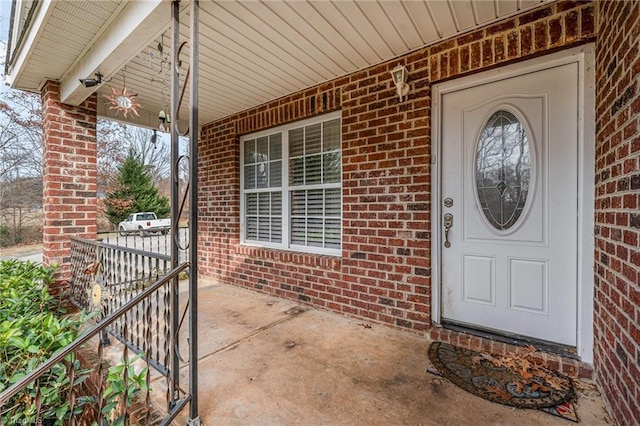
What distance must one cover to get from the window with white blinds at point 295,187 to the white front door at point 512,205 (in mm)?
1167

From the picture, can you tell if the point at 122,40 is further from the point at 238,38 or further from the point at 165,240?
the point at 165,240

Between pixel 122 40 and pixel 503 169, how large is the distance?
2922 millimetres

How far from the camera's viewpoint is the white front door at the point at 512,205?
1.94 m

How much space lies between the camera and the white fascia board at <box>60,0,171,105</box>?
69.8 inches

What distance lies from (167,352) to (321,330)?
1.37 meters

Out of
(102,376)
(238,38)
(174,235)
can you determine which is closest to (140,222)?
(238,38)

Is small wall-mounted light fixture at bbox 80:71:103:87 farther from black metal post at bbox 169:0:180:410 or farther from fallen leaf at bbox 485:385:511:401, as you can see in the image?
fallen leaf at bbox 485:385:511:401

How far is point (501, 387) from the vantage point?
1.72m

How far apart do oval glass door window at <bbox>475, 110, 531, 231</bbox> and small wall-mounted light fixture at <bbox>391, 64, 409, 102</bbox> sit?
28.2 inches

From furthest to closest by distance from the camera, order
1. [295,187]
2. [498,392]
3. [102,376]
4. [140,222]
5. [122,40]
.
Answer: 1. [140,222]
2. [295,187]
3. [122,40]
4. [498,392]
5. [102,376]

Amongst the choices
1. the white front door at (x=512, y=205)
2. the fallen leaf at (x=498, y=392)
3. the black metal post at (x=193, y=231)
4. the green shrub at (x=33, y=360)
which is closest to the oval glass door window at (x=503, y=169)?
the white front door at (x=512, y=205)

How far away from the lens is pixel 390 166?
8.44ft

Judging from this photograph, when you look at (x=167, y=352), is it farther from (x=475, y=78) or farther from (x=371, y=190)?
(x=475, y=78)

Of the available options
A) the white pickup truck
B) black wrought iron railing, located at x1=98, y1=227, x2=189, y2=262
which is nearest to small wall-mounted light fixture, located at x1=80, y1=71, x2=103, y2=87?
black wrought iron railing, located at x1=98, y1=227, x2=189, y2=262
